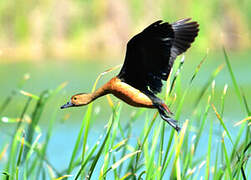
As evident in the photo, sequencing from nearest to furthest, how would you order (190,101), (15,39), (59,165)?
(59,165), (190,101), (15,39)

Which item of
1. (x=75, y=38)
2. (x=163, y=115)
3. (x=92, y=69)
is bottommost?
(x=92, y=69)

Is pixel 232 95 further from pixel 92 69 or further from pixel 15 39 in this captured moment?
pixel 15 39

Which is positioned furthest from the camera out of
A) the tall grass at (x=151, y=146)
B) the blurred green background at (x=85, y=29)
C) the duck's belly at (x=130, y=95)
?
the blurred green background at (x=85, y=29)

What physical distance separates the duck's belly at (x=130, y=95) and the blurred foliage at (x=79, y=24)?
7713 millimetres

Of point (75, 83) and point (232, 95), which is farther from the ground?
point (75, 83)

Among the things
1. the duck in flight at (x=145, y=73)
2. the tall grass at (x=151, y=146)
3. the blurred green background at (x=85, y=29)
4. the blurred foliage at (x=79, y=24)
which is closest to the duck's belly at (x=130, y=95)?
the duck in flight at (x=145, y=73)

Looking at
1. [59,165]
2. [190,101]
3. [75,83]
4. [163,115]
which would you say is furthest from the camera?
[75,83]

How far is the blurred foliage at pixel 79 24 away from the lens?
8.50 m

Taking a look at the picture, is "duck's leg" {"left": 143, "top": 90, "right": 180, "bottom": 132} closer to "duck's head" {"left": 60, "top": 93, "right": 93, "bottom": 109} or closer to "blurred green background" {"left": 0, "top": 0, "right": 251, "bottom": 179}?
"duck's head" {"left": 60, "top": 93, "right": 93, "bottom": 109}

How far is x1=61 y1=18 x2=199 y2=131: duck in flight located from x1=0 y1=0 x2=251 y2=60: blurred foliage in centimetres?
766

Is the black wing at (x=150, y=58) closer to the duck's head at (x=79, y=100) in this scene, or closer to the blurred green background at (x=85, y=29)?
→ the duck's head at (x=79, y=100)

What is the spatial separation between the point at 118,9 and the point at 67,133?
4.68 m

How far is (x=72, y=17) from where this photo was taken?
884 centimetres

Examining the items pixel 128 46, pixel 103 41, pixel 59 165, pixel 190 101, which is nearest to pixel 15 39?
pixel 103 41
